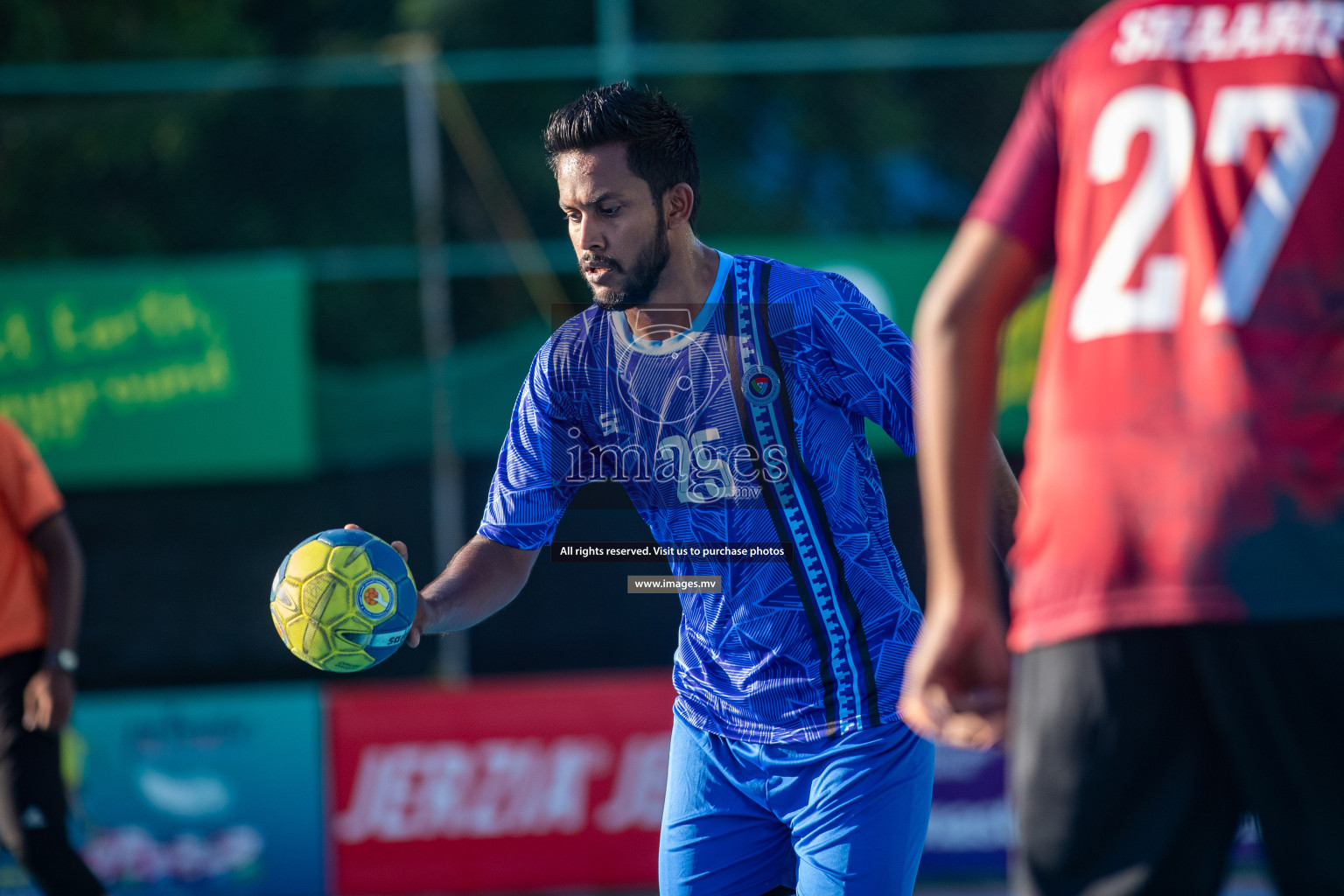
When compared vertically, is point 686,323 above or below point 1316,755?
above

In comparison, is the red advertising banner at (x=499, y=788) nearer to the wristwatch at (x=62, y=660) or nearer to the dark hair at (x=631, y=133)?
the wristwatch at (x=62, y=660)

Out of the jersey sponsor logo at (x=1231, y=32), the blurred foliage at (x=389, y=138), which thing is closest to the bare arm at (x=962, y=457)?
the jersey sponsor logo at (x=1231, y=32)

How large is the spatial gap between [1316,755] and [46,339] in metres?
6.62

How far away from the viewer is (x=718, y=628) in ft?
9.58

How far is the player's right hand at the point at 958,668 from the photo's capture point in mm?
1712

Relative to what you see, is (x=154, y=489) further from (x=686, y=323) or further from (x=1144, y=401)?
(x=1144, y=401)

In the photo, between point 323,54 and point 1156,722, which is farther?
point 323,54

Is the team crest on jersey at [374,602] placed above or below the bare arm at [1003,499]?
below

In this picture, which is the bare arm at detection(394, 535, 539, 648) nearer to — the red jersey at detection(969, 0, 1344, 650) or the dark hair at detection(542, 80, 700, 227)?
the dark hair at detection(542, 80, 700, 227)

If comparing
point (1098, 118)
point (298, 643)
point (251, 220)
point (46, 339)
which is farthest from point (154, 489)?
point (1098, 118)

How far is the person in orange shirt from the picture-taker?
15.1 feet

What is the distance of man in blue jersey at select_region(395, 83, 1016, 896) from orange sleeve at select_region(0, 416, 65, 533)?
96.5 inches

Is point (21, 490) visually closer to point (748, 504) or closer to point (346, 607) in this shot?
point (346, 607)

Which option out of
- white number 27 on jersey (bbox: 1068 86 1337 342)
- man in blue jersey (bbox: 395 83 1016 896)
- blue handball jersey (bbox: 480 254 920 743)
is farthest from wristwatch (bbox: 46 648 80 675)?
white number 27 on jersey (bbox: 1068 86 1337 342)
